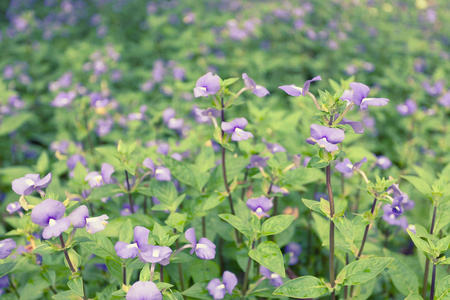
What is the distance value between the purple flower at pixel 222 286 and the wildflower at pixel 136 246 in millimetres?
531

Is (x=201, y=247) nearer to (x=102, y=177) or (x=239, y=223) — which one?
(x=239, y=223)

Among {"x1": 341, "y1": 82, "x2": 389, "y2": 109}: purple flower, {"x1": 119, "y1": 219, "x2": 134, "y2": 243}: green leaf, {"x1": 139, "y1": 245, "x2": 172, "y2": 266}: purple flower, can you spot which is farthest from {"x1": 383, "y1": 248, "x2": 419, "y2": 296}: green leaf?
{"x1": 119, "y1": 219, "x2": 134, "y2": 243}: green leaf

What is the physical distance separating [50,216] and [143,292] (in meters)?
0.51

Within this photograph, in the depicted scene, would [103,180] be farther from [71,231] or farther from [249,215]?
[249,215]

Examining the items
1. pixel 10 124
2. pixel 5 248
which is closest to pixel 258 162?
pixel 5 248

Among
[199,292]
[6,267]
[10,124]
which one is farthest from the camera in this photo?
[10,124]

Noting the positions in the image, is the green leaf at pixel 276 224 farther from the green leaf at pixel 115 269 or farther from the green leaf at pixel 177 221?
the green leaf at pixel 115 269

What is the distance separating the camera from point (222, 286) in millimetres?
1925

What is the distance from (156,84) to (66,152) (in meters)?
2.49

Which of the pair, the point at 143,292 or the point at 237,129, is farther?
the point at 237,129

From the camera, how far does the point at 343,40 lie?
20.4 feet

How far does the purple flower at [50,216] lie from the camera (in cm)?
148

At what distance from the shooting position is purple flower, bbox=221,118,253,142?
6.16ft

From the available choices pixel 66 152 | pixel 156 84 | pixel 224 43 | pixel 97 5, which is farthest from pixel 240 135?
pixel 97 5
